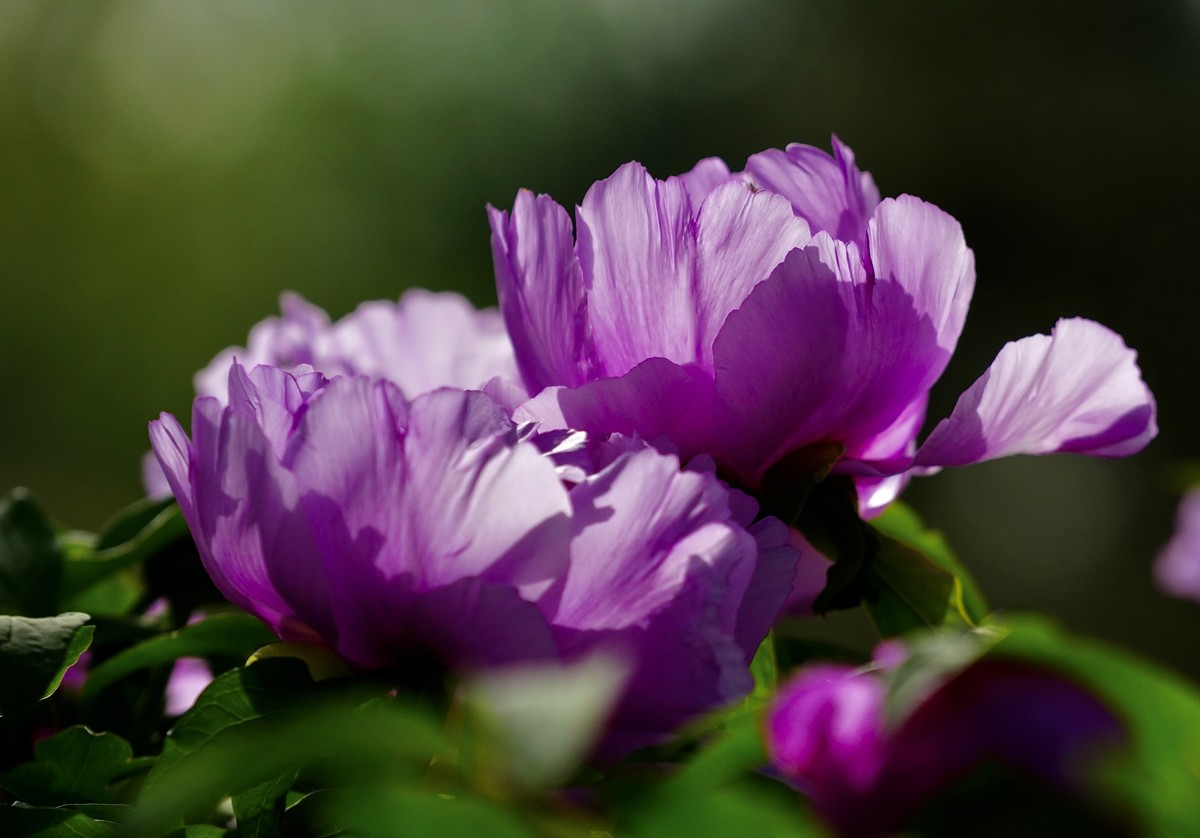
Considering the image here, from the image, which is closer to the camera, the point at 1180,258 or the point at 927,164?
the point at 1180,258

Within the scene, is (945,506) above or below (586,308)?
below

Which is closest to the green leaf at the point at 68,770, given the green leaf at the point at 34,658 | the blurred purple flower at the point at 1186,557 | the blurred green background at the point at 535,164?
the green leaf at the point at 34,658

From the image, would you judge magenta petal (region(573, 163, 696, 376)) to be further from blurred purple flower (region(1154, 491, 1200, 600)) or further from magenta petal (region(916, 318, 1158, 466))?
blurred purple flower (region(1154, 491, 1200, 600))

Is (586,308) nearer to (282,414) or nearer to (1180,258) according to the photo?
(282,414)

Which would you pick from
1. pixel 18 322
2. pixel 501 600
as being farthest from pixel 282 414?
pixel 18 322

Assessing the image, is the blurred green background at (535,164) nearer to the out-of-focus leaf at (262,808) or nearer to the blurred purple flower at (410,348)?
the blurred purple flower at (410,348)

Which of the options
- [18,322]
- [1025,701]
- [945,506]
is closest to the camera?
[1025,701]

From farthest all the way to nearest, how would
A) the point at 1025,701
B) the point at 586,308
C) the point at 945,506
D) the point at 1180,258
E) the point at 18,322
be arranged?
1. the point at 18,322
2. the point at 945,506
3. the point at 1180,258
4. the point at 586,308
5. the point at 1025,701

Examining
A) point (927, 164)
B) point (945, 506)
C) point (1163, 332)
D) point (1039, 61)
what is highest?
point (1039, 61)
